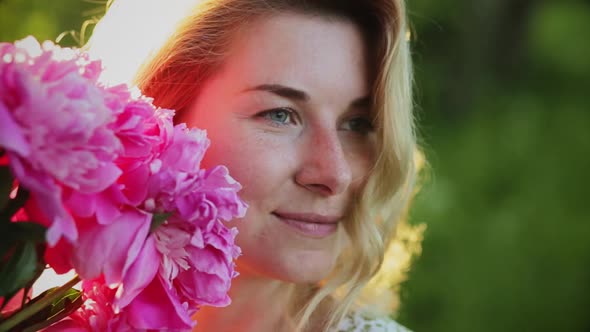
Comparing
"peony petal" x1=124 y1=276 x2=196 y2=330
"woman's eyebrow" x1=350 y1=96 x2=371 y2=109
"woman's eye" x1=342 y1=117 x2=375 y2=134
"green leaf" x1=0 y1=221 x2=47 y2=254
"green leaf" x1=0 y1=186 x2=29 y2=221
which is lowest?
"peony petal" x1=124 y1=276 x2=196 y2=330

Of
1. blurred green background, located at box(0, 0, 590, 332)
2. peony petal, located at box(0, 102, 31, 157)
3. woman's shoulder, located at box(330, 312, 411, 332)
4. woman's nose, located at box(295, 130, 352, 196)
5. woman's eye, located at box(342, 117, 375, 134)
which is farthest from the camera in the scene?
blurred green background, located at box(0, 0, 590, 332)

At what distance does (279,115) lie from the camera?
128 centimetres

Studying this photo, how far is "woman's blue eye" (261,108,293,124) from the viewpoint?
1.28 meters

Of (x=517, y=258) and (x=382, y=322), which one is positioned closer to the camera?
(x=382, y=322)

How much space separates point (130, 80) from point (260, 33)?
230mm

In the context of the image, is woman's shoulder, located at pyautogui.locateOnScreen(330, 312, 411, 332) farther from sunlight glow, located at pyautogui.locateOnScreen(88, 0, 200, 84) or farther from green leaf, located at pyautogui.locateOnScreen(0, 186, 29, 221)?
green leaf, located at pyautogui.locateOnScreen(0, 186, 29, 221)

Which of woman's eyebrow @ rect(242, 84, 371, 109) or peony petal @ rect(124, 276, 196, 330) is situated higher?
woman's eyebrow @ rect(242, 84, 371, 109)

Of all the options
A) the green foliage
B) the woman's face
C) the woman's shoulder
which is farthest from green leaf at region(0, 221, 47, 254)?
the woman's shoulder

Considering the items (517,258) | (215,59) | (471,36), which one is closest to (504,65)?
(471,36)

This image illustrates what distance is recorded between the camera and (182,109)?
1.36m

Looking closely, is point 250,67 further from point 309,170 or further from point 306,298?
point 306,298

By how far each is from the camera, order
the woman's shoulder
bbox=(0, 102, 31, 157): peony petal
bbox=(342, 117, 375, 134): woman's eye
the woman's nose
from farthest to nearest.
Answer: the woman's shoulder
bbox=(342, 117, 375, 134): woman's eye
the woman's nose
bbox=(0, 102, 31, 157): peony petal

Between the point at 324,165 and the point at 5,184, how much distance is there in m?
0.57

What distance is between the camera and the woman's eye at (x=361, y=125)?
136 centimetres
